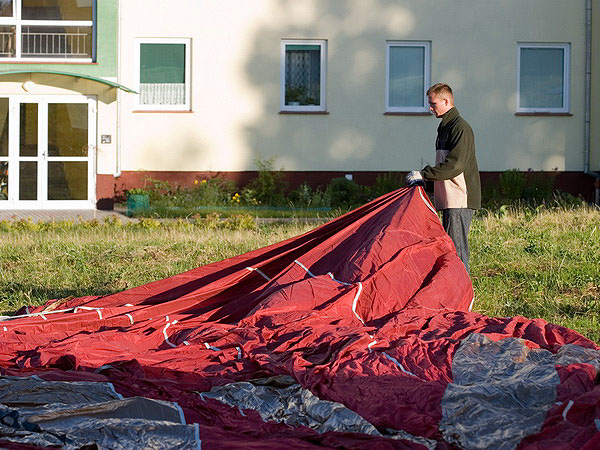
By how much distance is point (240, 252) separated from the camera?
35.7 ft

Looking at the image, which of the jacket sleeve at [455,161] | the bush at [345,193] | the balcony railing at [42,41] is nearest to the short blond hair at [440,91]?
the jacket sleeve at [455,161]

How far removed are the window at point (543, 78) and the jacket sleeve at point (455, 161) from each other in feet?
41.5

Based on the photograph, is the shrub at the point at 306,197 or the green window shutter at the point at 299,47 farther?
the green window shutter at the point at 299,47

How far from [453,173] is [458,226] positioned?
50 cm

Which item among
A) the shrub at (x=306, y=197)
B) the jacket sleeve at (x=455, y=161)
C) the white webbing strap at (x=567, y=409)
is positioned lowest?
the white webbing strap at (x=567, y=409)

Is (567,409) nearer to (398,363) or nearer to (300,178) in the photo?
(398,363)

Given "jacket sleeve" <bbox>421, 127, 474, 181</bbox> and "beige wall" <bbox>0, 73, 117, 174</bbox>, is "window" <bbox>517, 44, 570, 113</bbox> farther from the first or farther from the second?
"jacket sleeve" <bbox>421, 127, 474, 181</bbox>

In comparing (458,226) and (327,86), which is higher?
(327,86)

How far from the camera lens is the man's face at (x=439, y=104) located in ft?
25.3

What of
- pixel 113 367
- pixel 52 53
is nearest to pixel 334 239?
pixel 113 367

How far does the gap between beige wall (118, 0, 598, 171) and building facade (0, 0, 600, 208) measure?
3cm

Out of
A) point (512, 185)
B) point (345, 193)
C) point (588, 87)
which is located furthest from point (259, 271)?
point (588, 87)

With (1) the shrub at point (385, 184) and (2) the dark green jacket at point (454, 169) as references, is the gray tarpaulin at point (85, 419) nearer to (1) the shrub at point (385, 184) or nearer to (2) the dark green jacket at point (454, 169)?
(2) the dark green jacket at point (454, 169)

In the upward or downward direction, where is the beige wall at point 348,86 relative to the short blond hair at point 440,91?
upward
